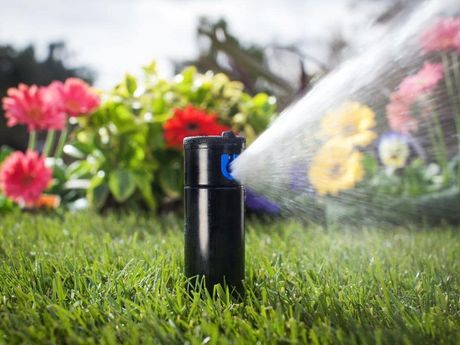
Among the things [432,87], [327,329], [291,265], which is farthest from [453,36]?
[327,329]

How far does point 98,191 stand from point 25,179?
0.41 meters

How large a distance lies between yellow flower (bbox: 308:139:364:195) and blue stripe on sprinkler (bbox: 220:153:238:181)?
1.64m

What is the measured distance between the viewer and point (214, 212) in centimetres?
141

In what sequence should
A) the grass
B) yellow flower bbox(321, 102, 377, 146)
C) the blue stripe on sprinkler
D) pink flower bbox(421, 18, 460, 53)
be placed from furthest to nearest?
yellow flower bbox(321, 102, 377, 146) → pink flower bbox(421, 18, 460, 53) → the blue stripe on sprinkler → the grass

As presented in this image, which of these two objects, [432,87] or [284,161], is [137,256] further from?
[432,87]

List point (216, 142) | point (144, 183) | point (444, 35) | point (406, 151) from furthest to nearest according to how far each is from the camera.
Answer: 1. point (406, 151)
2. point (144, 183)
3. point (444, 35)
4. point (216, 142)

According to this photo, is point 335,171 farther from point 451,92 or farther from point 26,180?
point 26,180

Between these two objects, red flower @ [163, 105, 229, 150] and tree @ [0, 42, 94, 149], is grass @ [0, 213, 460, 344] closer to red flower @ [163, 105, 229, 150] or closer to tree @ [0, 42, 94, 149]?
red flower @ [163, 105, 229, 150]

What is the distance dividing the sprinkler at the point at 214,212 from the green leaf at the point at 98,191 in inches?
72.9

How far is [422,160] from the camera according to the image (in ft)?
12.5

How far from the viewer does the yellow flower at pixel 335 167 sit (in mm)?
3045

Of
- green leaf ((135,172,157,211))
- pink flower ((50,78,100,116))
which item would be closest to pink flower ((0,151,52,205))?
pink flower ((50,78,100,116))

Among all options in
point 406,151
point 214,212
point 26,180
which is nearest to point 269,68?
point 406,151

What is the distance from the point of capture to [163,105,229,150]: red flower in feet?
10.1
